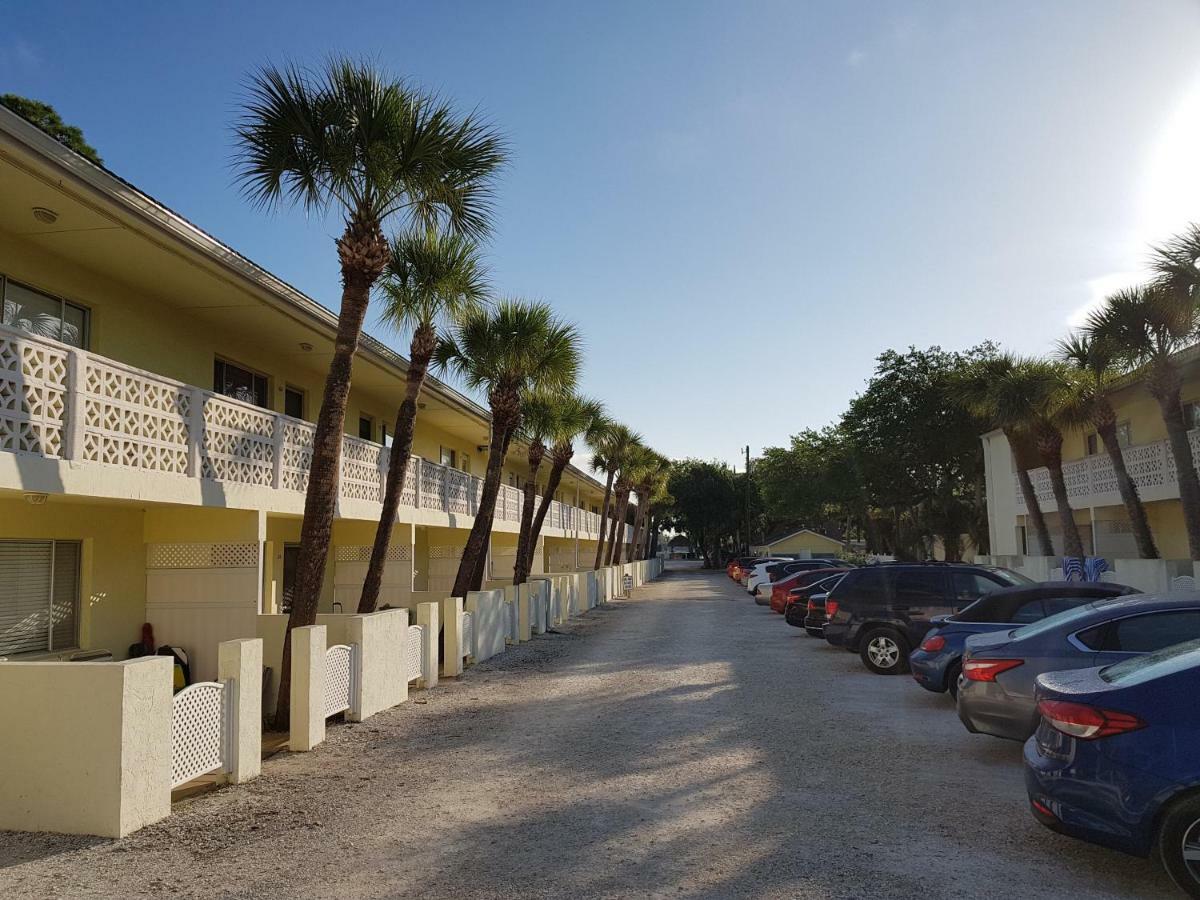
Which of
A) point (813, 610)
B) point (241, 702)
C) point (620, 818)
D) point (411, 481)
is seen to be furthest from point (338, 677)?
point (813, 610)

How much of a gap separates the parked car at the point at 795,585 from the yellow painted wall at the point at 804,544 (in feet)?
198

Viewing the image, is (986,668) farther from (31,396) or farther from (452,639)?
(452,639)

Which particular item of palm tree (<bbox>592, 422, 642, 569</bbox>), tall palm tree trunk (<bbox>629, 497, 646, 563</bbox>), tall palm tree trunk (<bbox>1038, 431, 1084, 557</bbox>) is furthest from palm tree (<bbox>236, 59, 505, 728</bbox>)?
tall palm tree trunk (<bbox>629, 497, 646, 563</bbox>)

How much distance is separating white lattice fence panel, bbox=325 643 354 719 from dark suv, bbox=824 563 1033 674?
26.7 feet

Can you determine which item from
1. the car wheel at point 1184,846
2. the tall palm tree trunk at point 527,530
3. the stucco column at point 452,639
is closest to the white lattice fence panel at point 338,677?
the stucco column at point 452,639

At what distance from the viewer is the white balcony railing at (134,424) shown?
809 cm

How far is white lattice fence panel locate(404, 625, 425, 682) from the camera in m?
12.8

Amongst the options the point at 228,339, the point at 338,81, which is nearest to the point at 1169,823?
the point at 338,81

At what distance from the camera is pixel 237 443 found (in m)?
11.6

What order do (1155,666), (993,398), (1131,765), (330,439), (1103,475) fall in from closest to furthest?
1. (1131,765)
2. (1155,666)
3. (330,439)
4. (993,398)
5. (1103,475)

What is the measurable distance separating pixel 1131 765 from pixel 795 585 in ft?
62.9

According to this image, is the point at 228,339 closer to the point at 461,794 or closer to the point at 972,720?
the point at 461,794

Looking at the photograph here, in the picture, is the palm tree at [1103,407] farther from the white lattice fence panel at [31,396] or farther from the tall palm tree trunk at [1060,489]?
the white lattice fence panel at [31,396]

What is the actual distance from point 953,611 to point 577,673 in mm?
6196
